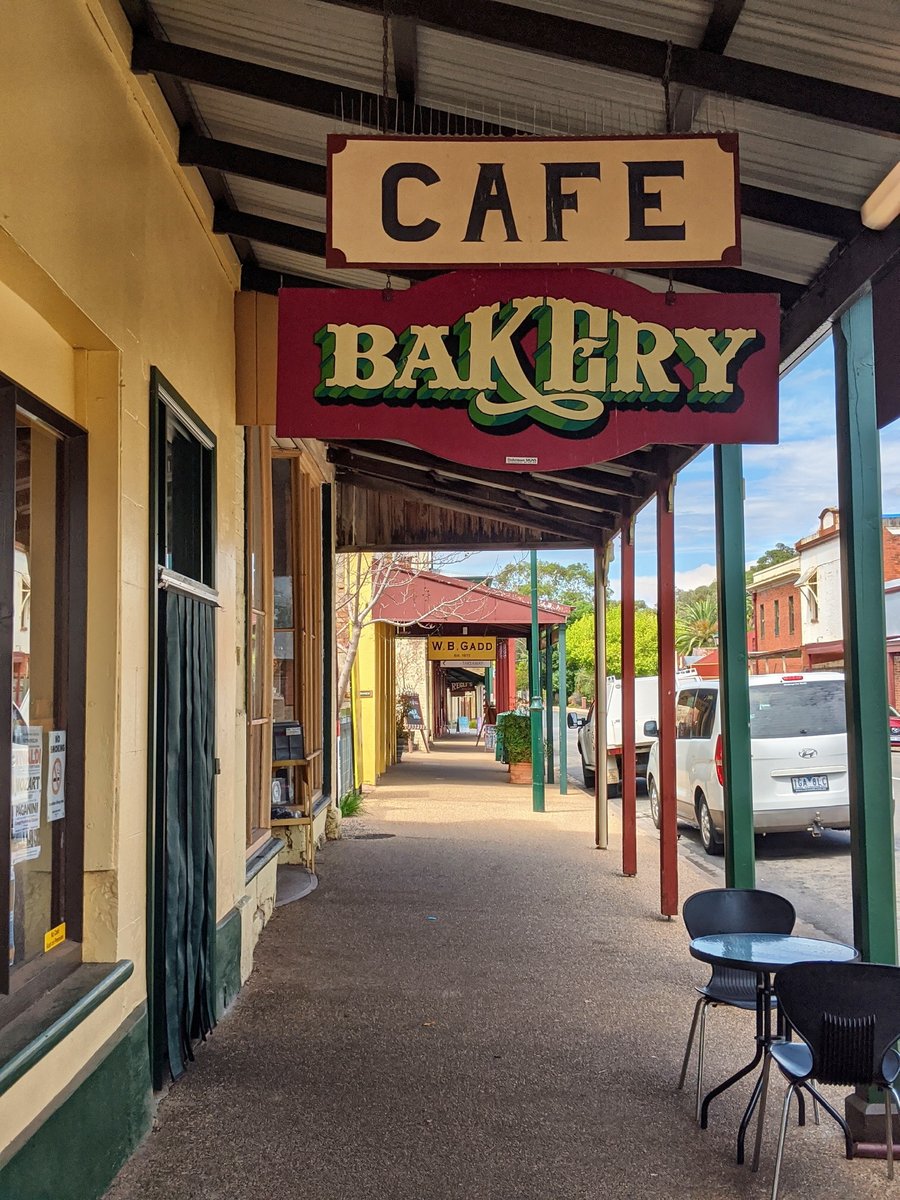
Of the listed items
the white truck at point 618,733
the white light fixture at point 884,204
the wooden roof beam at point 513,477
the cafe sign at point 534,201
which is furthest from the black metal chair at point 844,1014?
the white truck at point 618,733

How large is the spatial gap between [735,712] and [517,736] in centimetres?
1238

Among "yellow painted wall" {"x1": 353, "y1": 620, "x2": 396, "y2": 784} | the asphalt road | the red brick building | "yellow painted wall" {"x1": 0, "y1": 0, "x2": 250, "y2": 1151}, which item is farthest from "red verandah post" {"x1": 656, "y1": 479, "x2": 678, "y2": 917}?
the red brick building

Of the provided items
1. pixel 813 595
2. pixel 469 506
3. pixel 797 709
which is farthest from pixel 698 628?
pixel 469 506

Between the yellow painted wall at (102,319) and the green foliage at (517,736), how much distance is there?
532 inches

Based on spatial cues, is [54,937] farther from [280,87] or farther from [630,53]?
[630,53]

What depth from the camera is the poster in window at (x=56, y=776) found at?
3.49 metres

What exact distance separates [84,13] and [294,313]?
1.18 meters

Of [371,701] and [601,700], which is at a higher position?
[601,700]

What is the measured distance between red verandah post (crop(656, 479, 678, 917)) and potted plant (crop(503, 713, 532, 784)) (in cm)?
1002

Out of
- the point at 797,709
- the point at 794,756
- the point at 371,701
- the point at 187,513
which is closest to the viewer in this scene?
the point at 187,513

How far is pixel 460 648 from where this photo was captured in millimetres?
24547

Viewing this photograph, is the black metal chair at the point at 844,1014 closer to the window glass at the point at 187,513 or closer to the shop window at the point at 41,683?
the shop window at the point at 41,683

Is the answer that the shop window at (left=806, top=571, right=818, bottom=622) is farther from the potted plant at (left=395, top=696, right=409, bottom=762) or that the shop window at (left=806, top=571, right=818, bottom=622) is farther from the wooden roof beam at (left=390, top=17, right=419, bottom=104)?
the wooden roof beam at (left=390, top=17, right=419, bottom=104)

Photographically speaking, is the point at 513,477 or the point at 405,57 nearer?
the point at 405,57
